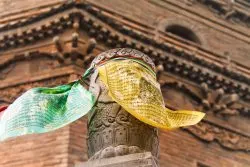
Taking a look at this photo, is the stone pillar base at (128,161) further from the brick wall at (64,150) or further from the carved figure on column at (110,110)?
the brick wall at (64,150)

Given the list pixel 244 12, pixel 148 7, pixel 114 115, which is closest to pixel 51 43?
pixel 148 7

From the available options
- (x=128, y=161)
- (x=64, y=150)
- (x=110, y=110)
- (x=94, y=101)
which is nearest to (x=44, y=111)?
(x=94, y=101)

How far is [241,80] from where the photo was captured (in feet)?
47.1

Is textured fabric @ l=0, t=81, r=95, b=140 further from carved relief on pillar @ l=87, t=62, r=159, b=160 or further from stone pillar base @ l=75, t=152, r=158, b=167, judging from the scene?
stone pillar base @ l=75, t=152, r=158, b=167

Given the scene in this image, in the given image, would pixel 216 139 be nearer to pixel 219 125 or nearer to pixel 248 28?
pixel 219 125

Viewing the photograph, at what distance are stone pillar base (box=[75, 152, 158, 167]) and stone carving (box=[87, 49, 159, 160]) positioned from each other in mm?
63

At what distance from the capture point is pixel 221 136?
44.4 ft

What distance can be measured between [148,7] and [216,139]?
3.89m

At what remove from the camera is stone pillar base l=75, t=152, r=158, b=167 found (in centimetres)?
441

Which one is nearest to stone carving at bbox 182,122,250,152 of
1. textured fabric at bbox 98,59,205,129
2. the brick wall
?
the brick wall

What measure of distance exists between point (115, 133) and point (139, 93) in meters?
0.37

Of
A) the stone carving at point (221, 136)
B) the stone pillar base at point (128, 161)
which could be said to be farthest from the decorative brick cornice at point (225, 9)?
the stone pillar base at point (128, 161)

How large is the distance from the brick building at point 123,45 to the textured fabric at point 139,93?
5.89m

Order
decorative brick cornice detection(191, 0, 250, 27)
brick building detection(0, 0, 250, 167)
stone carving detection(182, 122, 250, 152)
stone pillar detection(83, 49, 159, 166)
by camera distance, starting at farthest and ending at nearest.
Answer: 1. decorative brick cornice detection(191, 0, 250, 27)
2. stone carving detection(182, 122, 250, 152)
3. brick building detection(0, 0, 250, 167)
4. stone pillar detection(83, 49, 159, 166)
